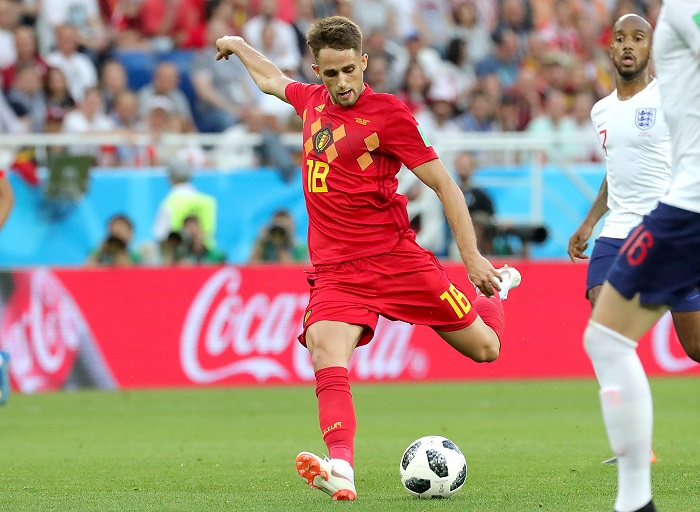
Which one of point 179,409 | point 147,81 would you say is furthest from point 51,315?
point 147,81

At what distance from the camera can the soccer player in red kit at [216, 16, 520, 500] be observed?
22.0 feet

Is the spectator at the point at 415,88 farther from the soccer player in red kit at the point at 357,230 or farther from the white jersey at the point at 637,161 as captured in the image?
the soccer player in red kit at the point at 357,230

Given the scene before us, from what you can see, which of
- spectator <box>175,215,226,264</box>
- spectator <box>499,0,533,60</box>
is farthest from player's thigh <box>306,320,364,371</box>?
spectator <box>499,0,533,60</box>

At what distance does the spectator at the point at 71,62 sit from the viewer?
17234 millimetres

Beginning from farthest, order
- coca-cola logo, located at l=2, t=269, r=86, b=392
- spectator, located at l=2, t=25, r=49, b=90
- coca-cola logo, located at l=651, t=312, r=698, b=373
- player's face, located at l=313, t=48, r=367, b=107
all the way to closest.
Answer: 1. spectator, located at l=2, t=25, r=49, b=90
2. coca-cola logo, located at l=651, t=312, r=698, b=373
3. coca-cola logo, located at l=2, t=269, r=86, b=392
4. player's face, located at l=313, t=48, r=367, b=107

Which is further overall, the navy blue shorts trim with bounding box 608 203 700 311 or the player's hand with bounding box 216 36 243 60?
the player's hand with bounding box 216 36 243 60

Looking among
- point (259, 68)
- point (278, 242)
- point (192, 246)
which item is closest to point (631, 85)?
point (259, 68)

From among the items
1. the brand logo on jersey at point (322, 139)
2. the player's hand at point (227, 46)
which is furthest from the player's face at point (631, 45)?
the player's hand at point (227, 46)

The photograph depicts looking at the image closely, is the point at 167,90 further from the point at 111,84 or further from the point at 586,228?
the point at 586,228

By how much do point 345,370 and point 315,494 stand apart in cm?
66

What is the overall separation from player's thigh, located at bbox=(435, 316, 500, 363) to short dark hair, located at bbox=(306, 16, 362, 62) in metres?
1.65

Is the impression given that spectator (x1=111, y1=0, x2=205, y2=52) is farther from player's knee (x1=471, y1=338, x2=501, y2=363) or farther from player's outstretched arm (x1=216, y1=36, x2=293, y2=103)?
player's knee (x1=471, y1=338, x2=501, y2=363)

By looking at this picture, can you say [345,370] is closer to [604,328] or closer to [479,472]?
[479,472]

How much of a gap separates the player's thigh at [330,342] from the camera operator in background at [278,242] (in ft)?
28.1
